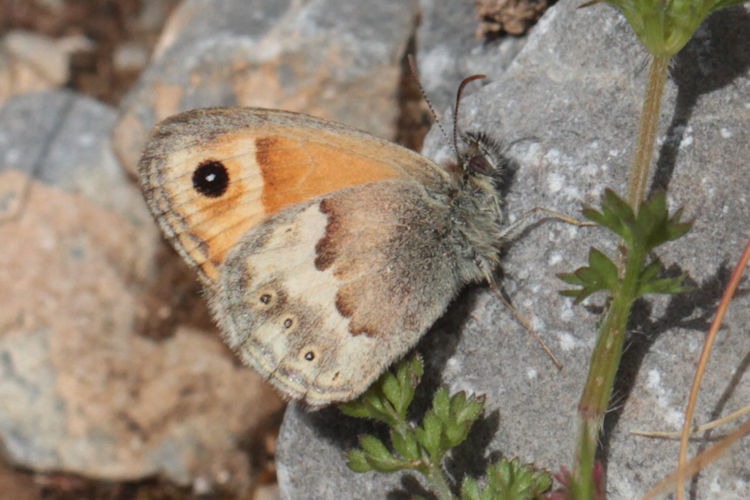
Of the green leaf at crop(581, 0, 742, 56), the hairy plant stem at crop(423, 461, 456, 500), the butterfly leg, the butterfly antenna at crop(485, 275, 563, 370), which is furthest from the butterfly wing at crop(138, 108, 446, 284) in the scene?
the hairy plant stem at crop(423, 461, 456, 500)

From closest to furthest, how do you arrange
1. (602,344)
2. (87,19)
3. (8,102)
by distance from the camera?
(602,344)
(8,102)
(87,19)

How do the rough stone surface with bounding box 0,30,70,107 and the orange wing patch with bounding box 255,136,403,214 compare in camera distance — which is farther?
the rough stone surface with bounding box 0,30,70,107

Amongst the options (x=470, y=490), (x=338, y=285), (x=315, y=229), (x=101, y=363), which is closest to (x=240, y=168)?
(x=315, y=229)

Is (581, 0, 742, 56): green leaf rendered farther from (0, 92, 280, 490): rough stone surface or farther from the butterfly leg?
(0, 92, 280, 490): rough stone surface

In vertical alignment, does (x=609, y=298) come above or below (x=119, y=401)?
above

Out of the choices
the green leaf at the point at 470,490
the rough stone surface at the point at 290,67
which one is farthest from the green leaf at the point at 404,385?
the rough stone surface at the point at 290,67

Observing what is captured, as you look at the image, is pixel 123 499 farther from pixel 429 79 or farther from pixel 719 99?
pixel 719 99

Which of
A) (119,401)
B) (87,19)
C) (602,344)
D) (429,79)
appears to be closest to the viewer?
(602,344)

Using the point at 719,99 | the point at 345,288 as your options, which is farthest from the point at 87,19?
the point at 719,99
